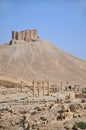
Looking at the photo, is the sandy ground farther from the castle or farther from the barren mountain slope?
the castle

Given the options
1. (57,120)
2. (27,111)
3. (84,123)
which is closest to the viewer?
(84,123)

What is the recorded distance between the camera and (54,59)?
4547 inches

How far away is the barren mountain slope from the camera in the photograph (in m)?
102

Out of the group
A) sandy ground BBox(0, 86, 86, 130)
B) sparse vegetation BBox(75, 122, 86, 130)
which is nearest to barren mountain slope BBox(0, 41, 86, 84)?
sandy ground BBox(0, 86, 86, 130)

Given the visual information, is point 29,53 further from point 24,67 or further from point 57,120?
point 57,120

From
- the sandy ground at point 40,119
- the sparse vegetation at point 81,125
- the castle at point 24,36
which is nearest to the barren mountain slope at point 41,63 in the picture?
the castle at point 24,36

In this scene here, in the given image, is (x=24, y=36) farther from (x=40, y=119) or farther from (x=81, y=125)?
(x=81, y=125)

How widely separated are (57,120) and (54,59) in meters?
95.5

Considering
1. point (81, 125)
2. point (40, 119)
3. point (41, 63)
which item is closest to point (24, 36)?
point (41, 63)

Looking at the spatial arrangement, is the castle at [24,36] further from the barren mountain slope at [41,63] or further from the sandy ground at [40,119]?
the sandy ground at [40,119]

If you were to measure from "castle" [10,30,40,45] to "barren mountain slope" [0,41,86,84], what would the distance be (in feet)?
7.06

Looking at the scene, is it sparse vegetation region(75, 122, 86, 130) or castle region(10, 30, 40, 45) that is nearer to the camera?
sparse vegetation region(75, 122, 86, 130)

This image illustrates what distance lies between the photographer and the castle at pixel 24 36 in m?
124

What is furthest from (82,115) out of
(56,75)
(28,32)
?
(28,32)
